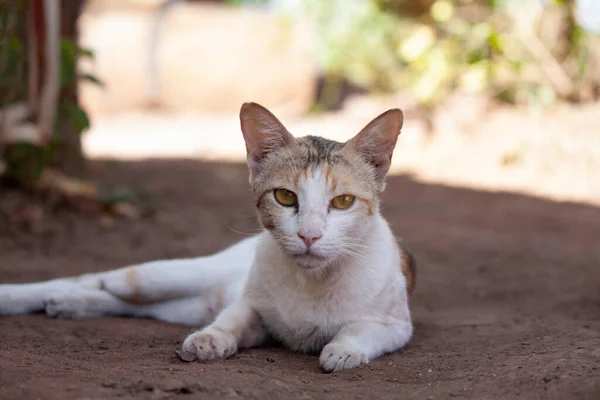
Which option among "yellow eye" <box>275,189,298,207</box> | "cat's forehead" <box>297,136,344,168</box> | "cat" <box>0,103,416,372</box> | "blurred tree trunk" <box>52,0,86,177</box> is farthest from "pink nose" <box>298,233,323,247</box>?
"blurred tree trunk" <box>52,0,86,177</box>

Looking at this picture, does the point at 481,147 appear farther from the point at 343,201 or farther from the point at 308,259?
the point at 308,259

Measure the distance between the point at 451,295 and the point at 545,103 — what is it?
527 cm

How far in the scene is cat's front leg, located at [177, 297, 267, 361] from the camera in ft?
8.75

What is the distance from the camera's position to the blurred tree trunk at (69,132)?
6.59 metres

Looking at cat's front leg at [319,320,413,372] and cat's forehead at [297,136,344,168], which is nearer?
cat's front leg at [319,320,413,372]

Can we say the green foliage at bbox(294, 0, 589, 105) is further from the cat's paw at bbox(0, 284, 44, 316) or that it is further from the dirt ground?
the cat's paw at bbox(0, 284, 44, 316)

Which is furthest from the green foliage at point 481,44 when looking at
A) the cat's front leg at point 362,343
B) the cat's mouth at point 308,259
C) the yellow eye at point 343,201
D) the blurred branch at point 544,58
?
the cat's mouth at point 308,259

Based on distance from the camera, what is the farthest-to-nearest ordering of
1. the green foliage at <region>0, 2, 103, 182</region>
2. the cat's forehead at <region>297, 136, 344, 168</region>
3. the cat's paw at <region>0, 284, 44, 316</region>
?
the green foliage at <region>0, 2, 103, 182</region>
the cat's paw at <region>0, 284, 44, 316</region>
the cat's forehead at <region>297, 136, 344, 168</region>

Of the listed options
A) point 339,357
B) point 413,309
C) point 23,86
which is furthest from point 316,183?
point 23,86

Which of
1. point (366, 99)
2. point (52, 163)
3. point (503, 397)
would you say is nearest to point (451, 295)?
point (503, 397)

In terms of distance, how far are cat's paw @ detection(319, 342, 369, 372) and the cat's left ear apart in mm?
773

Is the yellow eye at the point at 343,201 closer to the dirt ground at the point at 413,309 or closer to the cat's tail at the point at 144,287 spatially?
the dirt ground at the point at 413,309

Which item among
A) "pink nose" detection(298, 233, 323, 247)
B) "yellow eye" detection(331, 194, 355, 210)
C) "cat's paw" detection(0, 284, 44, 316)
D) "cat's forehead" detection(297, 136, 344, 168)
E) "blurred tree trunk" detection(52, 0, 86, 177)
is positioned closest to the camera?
"pink nose" detection(298, 233, 323, 247)

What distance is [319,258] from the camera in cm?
270
